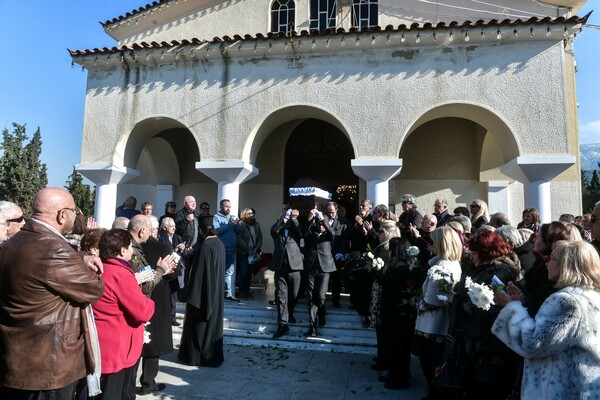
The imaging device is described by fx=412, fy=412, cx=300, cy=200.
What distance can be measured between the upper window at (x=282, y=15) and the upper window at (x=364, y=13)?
1734 mm

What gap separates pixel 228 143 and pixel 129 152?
264 centimetres

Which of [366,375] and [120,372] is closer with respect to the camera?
[120,372]

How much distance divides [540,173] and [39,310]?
846cm

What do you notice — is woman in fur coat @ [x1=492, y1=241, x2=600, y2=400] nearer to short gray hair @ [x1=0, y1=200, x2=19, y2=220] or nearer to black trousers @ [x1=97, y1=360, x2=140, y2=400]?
black trousers @ [x1=97, y1=360, x2=140, y2=400]

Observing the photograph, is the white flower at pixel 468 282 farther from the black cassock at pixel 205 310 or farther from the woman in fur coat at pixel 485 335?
the black cassock at pixel 205 310

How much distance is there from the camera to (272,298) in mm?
8484

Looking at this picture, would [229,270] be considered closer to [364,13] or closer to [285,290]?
[285,290]

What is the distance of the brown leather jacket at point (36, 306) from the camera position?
8.43 ft

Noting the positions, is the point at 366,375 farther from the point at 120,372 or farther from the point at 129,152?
the point at 129,152

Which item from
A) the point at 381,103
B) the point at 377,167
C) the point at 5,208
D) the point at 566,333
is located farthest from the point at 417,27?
the point at 5,208

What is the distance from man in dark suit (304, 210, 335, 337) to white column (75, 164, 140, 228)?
5.17 m

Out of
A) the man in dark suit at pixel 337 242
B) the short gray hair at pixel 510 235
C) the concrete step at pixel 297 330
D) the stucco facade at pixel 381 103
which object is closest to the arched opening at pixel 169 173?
the stucco facade at pixel 381 103

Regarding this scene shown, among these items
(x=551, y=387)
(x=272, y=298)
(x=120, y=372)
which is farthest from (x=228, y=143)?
(x=551, y=387)

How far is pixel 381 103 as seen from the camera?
8547 mm
